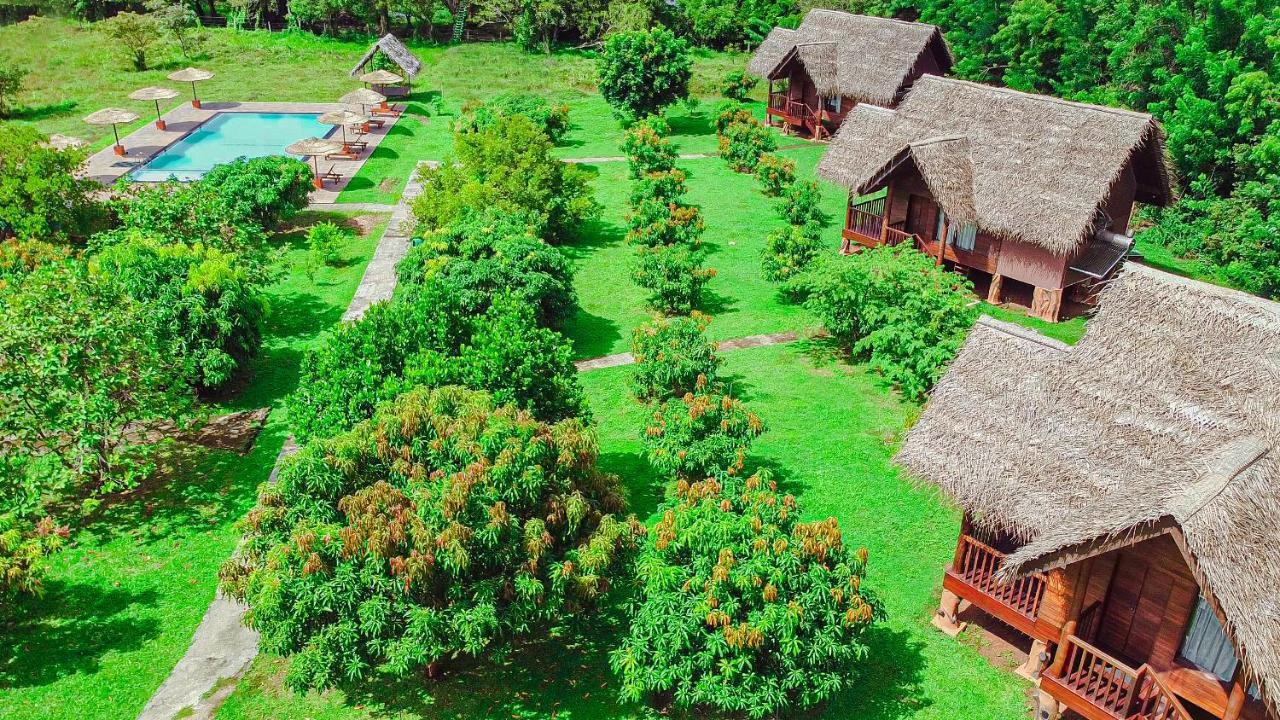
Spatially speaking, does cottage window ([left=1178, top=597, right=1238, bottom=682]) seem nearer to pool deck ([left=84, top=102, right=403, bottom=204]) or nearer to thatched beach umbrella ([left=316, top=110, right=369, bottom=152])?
pool deck ([left=84, top=102, right=403, bottom=204])

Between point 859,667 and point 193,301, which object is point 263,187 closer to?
point 193,301

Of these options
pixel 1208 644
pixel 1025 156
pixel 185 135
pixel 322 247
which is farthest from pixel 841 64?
pixel 1208 644

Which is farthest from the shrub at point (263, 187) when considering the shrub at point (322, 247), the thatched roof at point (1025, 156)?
the thatched roof at point (1025, 156)

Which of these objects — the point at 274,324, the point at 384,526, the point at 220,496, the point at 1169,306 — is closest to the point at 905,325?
the point at 1169,306

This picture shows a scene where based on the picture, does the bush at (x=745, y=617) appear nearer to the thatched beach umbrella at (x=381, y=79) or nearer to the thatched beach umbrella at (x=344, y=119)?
the thatched beach umbrella at (x=344, y=119)

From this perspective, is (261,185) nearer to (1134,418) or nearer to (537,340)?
(537,340)
